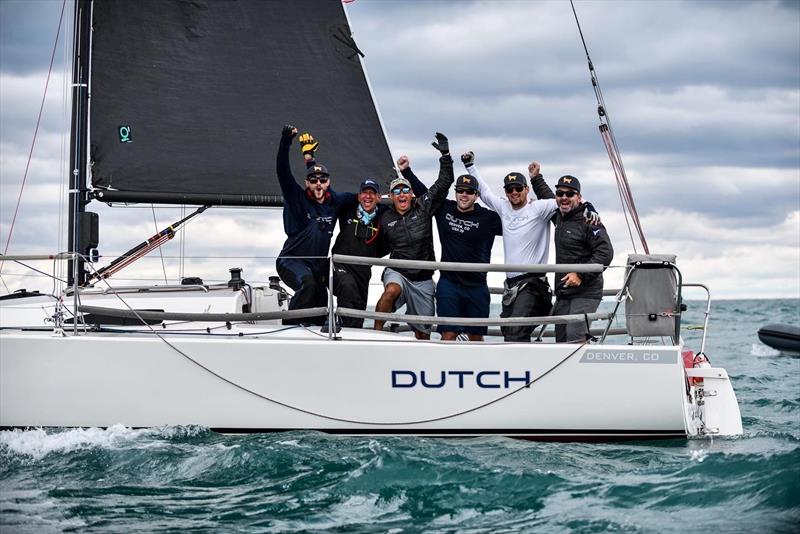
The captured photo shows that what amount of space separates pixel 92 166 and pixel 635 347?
5.11 m

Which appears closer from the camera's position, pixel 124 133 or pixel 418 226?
pixel 418 226

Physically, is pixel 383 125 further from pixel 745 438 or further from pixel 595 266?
pixel 745 438

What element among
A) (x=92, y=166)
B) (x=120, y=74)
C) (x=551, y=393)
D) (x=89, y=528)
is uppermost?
(x=120, y=74)

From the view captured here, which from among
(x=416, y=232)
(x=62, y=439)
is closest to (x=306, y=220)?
(x=416, y=232)

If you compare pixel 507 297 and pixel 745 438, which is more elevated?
pixel 507 297

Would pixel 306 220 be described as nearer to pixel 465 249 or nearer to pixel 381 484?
pixel 465 249

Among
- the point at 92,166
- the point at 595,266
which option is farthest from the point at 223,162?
the point at 595,266

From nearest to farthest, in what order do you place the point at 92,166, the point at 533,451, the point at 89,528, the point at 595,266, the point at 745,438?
the point at 89,528 → the point at 533,451 → the point at 595,266 → the point at 745,438 → the point at 92,166

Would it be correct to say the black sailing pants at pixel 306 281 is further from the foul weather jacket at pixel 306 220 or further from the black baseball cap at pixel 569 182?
the black baseball cap at pixel 569 182

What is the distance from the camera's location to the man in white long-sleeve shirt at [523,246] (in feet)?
25.6

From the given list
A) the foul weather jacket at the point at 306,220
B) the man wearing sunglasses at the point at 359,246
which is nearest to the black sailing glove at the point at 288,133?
the foul weather jacket at the point at 306,220

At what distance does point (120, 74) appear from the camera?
941cm

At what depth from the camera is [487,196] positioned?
→ 8.26 meters

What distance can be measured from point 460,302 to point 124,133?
3.60 meters
